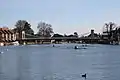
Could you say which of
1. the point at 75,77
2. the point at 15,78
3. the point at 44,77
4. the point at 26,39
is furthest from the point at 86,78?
the point at 26,39

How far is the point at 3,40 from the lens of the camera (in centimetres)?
19875

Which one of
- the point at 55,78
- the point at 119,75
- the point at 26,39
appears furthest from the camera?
the point at 26,39

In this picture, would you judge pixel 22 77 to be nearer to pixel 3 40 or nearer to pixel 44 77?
pixel 44 77

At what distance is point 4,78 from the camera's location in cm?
3984

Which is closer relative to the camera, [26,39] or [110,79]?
[110,79]

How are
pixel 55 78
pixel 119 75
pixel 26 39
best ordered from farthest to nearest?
1. pixel 26 39
2. pixel 119 75
3. pixel 55 78

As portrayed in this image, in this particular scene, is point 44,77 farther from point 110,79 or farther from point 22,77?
point 110,79

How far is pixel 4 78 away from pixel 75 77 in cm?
763

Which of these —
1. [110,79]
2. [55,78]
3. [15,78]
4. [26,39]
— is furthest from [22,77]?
[26,39]

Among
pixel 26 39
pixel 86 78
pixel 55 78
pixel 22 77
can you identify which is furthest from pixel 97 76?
pixel 26 39

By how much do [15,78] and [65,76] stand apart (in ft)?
18.1

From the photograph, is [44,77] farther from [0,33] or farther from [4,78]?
[0,33]

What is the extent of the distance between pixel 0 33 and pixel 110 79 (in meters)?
164

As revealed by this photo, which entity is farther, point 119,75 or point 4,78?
point 119,75
